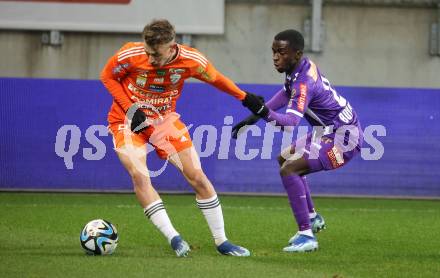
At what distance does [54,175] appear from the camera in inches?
620

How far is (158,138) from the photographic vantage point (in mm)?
8867

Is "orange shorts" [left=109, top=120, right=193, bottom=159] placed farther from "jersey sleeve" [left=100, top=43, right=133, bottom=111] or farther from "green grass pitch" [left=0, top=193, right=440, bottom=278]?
"green grass pitch" [left=0, top=193, right=440, bottom=278]

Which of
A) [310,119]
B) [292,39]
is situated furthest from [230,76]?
[292,39]

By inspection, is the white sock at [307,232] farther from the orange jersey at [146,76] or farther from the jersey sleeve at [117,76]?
the jersey sleeve at [117,76]

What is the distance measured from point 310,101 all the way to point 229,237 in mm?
1758

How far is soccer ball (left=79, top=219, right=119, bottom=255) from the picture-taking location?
8.64 meters

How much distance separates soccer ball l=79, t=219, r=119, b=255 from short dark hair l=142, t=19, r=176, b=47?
1.68m

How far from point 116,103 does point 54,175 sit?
7.21m

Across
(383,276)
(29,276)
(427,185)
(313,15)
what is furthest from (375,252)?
(313,15)

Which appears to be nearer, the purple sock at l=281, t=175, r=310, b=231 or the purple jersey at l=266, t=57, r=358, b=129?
the purple jersey at l=266, t=57, r=358, b=129

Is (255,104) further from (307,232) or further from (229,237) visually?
(229,237)

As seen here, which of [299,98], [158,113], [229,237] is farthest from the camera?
[229,237]

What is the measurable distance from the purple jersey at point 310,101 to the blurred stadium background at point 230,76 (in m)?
1.62

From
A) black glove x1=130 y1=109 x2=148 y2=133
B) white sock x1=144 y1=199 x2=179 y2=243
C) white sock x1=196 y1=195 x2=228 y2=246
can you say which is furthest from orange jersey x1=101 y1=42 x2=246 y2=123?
white sock x1=196 y1=195 x2=228 y2=246
